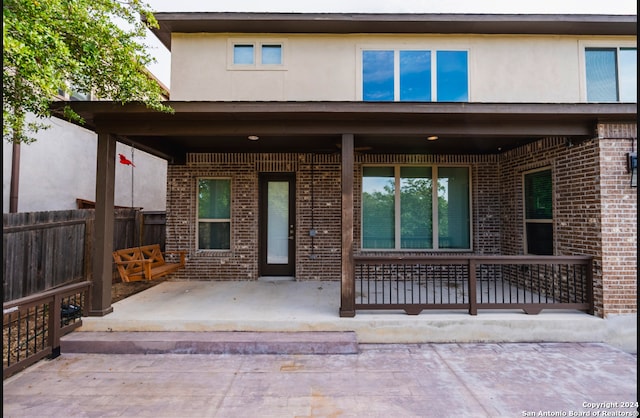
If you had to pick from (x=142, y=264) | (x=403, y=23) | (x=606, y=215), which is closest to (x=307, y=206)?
(x=142, y=264)

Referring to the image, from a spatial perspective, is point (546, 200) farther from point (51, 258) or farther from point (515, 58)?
point (51, 258)

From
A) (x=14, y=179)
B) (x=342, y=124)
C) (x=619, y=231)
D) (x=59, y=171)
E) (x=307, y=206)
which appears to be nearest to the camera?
(x=619, y=231)

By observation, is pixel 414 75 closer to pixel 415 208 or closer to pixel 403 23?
pixel 403 23

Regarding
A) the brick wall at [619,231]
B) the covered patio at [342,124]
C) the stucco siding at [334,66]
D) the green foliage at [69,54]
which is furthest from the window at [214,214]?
the brick wall at [619,231]

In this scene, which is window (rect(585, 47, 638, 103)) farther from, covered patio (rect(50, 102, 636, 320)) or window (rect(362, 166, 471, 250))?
window (rect(362, 166, 471, 250))

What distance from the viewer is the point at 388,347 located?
4191 mm

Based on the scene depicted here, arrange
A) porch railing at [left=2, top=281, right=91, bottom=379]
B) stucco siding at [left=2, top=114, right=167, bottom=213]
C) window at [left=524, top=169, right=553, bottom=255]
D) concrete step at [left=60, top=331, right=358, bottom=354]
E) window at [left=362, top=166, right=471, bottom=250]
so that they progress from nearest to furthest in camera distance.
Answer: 1. porch railing at [left=2, top=281, right=91, bottom=379]
2. concrete step at [left=60, top=331, right=358, bottom=354]
3. window at [left=524, top=169, right=553, bottom=255]
4. stucco siding at [left=2, top=114, right=167, bottom=213]
5. window at [left=362, top=166, right=471, bottom=250]

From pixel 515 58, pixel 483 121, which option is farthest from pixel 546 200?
pixel 515 58

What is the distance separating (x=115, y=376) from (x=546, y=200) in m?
6.78

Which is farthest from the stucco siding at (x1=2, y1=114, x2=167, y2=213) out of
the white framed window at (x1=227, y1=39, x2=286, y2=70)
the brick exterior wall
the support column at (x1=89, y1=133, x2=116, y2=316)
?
the white framed window at (x1=227, y1=39, x2=286, y2=70)

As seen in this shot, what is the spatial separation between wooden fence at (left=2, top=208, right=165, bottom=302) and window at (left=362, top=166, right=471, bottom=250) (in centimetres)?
555

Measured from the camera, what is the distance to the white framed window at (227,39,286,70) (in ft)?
20.3

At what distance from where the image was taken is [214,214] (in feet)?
23.2

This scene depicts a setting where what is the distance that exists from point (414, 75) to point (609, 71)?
3.52 m
